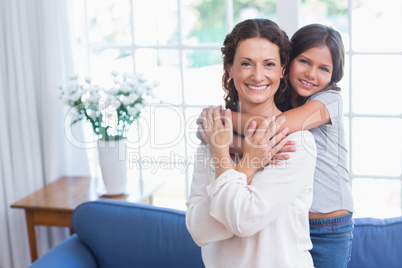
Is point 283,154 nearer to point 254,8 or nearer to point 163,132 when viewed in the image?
point 163,132

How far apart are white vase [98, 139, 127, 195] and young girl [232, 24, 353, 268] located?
1222 mm

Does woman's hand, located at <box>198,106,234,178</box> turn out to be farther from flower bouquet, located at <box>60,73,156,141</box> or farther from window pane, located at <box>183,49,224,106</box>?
window pane, located at <box>183,49,224,106</box>

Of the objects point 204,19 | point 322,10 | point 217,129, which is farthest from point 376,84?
point 204,19

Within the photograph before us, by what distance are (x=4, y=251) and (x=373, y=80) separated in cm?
246

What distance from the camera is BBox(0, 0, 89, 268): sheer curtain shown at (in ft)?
9.73

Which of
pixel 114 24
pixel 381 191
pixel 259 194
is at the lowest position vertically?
pixel 381 191

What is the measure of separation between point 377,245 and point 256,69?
3.54 ft

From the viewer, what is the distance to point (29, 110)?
9.98 ft

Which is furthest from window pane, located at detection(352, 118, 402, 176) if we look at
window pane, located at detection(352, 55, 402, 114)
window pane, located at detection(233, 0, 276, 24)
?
window pane, located at detection(233, 0, 276, 24)

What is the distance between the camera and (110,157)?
110 inches

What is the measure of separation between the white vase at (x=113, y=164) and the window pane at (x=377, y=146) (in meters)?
1.41

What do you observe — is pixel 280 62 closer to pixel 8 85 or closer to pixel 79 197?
pixel 79 197

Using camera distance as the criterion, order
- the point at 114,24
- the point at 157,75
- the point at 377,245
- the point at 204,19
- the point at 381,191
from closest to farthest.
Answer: the point at 377,245 < the point at 157,75 < the point at 381,191 < the point at 114,24 < the point at 204,19

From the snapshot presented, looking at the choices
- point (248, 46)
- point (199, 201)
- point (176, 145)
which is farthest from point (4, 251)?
point (248, 46)
